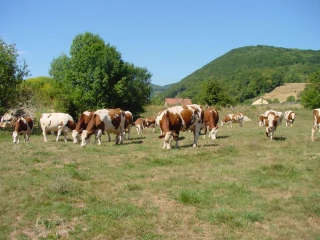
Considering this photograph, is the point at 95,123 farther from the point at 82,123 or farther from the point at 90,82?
the point at 90,82

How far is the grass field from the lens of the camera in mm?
7160

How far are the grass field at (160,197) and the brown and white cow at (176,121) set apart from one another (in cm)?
281

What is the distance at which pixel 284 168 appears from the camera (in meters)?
12.3

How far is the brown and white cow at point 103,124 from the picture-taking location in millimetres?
19628

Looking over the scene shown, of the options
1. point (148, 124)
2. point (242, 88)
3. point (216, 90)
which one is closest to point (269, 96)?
point (242, 88)

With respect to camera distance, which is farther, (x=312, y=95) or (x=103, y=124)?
(x=312, y=95)

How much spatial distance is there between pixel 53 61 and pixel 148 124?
34431 mm

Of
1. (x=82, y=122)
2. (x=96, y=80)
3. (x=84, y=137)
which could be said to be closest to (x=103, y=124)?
(x=84, y=137)

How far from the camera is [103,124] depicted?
20266mm

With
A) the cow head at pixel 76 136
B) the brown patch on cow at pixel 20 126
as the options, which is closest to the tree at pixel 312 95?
the cow head at pixel 76 136

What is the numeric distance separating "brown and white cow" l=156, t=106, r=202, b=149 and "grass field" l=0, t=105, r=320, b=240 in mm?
2809

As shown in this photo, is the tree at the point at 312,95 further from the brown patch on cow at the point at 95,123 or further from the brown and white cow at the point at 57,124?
the brown patch on cow at the point at 95,123

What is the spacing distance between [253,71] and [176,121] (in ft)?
419

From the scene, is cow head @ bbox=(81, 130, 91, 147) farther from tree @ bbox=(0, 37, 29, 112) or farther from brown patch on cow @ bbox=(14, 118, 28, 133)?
tree @ bbox=(0, 37, 29, 112)
